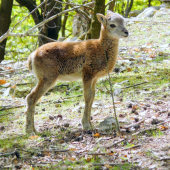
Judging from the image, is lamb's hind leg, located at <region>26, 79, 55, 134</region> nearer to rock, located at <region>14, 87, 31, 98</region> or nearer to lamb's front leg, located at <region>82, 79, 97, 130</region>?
lamb's front leg, located at <region>82, 79, 97, 130</region>

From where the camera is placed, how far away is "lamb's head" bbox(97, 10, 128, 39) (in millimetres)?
6536

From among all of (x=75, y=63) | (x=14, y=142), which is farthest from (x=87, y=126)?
(x=14, y=142)

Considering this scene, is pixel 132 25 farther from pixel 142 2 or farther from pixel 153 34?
pixel 142 2

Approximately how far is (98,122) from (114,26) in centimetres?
226

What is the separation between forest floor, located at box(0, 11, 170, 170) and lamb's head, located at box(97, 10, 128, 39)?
1599mm

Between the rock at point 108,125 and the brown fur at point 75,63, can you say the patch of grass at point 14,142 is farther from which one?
the rock at point 108,125

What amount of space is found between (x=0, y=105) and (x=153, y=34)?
991cm

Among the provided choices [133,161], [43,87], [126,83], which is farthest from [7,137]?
[126,83]

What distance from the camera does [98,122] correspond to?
6719 millimetres

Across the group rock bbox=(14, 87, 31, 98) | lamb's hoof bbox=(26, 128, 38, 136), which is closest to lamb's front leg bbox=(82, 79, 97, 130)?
lamb's hoof bbox=(26, 128, 38, 136)

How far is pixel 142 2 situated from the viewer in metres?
35.2

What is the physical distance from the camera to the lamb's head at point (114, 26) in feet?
21.4

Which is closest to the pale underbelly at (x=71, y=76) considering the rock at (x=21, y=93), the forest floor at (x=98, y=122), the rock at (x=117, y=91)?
the forest floor at (x=98, y=122)

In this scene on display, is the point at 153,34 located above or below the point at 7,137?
above
